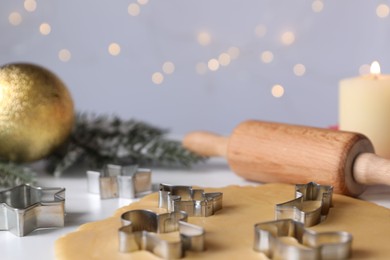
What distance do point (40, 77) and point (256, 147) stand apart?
414 mm

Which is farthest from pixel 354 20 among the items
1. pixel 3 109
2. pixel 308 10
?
pixel 3 109

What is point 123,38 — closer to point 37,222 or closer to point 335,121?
point 335,121

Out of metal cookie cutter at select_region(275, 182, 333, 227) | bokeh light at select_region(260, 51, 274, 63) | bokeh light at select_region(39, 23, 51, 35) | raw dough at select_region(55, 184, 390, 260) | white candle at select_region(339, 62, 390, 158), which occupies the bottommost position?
raw dough at select_region(55, 184, 390, 260)

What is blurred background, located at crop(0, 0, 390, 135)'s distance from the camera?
2012mm

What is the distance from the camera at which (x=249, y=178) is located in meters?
1.22

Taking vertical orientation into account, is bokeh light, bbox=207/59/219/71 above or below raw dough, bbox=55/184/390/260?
above

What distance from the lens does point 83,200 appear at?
3.66 feet

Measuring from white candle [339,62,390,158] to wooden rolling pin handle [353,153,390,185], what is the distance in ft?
0.50

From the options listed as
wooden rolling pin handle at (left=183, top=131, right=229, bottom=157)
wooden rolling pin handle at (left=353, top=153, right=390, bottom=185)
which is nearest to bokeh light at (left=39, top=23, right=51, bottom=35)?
wooden rolling pin handle at (left=183, top=131, right=229, bottom=157)

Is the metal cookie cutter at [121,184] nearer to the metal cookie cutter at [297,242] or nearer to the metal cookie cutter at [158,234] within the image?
the metal cookie cutter at [158,234]

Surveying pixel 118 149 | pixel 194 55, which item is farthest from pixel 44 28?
pixel 118 149

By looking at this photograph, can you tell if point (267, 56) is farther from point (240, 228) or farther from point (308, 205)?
point (240, 228)

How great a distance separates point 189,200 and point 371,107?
44 centimetres

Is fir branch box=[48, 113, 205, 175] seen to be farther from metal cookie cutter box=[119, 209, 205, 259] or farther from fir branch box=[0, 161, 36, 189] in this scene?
metal cookie cutter box=[119, 209, 205, 259]
